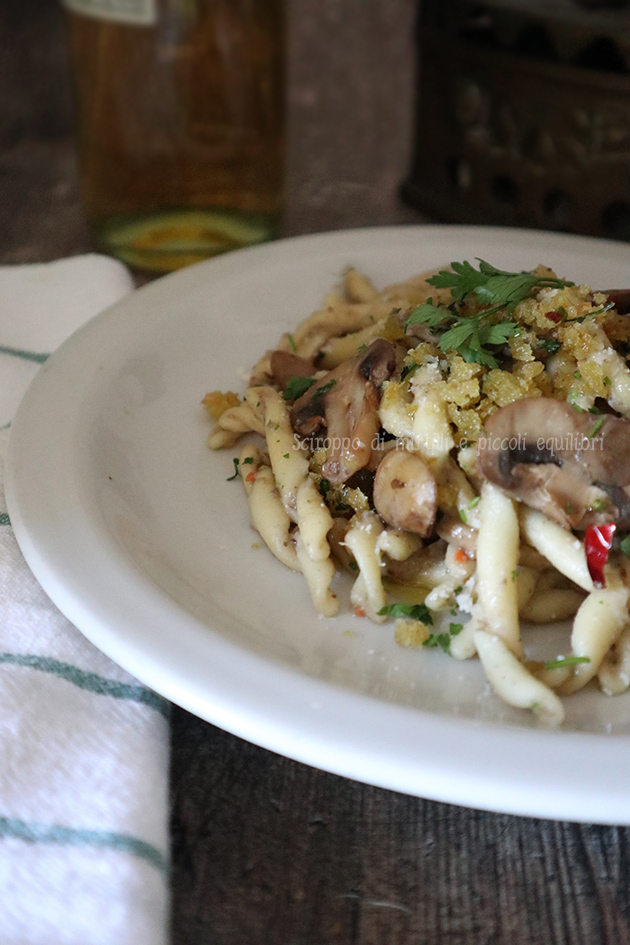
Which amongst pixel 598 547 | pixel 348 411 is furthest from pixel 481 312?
pixel 598 547

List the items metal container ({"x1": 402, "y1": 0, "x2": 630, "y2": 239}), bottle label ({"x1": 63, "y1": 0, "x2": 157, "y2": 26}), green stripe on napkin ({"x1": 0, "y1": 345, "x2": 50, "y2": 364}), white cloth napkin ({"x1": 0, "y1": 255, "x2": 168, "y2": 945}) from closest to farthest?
white cloth napkin ({"x1": 0, "y1": 255, "x2": 168, "y2": 945}) → green stripe on napkin ({"x1": 0, "y1": 345, "x2": 50, "y2": 364}) → bottle label ({"x1": 63, "y1": 0, "x2": 157, "y2": 26}) → metal container ({"x1": 402, "y1": 0, "x2": 630, "y2": 239})

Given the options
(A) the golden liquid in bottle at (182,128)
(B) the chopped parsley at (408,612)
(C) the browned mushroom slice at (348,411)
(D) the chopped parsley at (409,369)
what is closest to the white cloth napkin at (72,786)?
(B) the chopped parsley at (408,612)

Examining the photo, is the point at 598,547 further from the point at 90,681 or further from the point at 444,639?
the point at 90,681

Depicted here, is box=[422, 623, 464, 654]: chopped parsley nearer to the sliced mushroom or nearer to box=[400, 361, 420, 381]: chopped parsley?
the sliced mushroom

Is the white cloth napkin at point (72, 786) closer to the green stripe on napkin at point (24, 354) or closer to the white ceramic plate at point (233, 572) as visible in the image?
the white ceramic plate at point (233, 572)

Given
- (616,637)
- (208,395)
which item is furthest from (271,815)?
(208,395)

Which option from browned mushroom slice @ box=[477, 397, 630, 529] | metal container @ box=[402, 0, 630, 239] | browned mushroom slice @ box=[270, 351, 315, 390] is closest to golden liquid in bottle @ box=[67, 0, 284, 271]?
metal container @ box=[402, 0, 630, 239]
